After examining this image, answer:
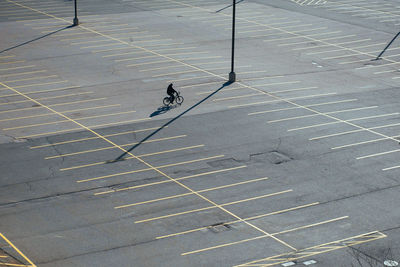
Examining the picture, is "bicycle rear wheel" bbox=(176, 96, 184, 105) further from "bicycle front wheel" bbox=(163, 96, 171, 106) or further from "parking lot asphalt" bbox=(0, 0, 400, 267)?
"bicycle front wheel" bbox=(163, 96, 171, 106)

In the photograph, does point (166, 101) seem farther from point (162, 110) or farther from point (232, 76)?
point (232, 76)

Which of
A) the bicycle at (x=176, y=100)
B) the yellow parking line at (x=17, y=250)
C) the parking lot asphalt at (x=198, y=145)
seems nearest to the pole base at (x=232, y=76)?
the parking lot asphalt at (x=198, y=145)

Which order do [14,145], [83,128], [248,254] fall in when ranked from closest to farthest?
[248,254] → [14,145] → [83,128]

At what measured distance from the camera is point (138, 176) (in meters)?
32.2

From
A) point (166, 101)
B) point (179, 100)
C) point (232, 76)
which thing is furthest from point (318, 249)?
point (232, 76)

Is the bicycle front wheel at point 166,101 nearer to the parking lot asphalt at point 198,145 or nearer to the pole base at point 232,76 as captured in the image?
the parking lot asphalt at point 198,145

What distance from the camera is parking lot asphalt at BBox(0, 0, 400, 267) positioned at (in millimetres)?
26375

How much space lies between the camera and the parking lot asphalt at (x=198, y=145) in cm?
2638

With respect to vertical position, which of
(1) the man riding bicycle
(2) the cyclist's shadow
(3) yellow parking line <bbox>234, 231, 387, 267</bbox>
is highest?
(1) the man riding bicycle

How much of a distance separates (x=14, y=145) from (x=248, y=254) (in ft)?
49.4

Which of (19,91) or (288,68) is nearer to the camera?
(19,91)

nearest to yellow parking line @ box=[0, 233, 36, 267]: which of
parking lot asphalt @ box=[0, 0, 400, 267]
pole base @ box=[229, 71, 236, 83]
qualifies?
parking lot asphalt @ box=[0, 0, 400, 267]

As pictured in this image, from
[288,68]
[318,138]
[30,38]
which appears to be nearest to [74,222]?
[318,138]

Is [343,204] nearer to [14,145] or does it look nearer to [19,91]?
[14,145]
